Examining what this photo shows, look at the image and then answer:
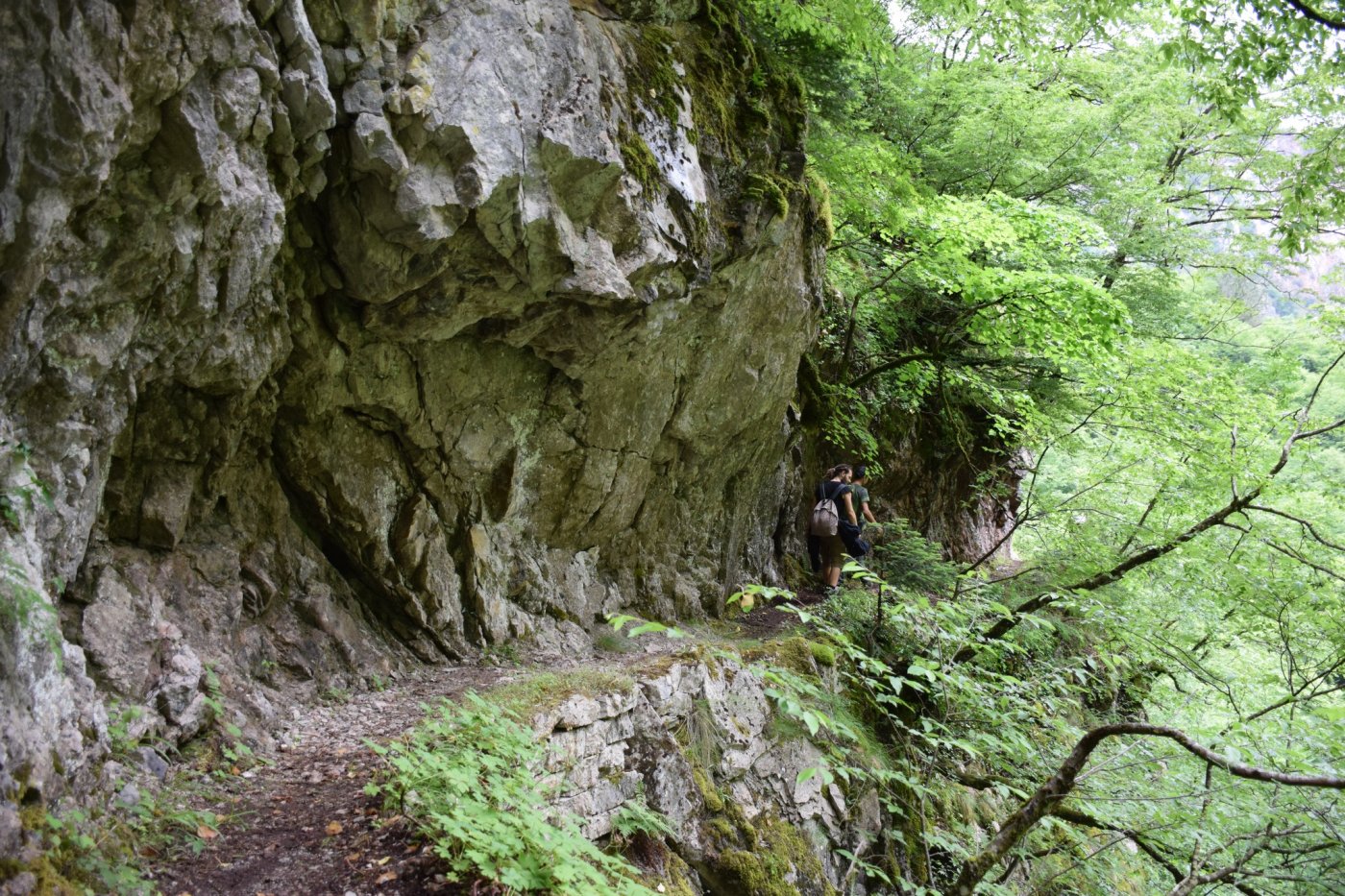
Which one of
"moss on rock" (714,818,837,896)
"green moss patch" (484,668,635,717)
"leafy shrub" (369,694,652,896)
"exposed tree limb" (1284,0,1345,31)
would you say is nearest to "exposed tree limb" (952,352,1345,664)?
"moss on rock" (714,818,837,896)

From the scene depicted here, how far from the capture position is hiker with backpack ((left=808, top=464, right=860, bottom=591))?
11.0m

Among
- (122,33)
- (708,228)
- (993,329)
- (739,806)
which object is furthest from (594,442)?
(993,329)

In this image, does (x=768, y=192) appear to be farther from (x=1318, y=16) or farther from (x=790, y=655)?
(x=790, y=655)

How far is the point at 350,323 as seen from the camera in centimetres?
580

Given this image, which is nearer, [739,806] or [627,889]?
[627,889]

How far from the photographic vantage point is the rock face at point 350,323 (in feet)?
10.7

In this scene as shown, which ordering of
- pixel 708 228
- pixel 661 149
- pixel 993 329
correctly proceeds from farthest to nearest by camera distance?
pixel 993 329, pixel 708 228, pixel 661 149

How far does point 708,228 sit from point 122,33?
4977mm

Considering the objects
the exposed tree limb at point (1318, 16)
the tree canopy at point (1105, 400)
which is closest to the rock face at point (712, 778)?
the tree canopy at point (1105, 400)

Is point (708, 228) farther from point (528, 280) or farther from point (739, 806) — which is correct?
point (739, 806)

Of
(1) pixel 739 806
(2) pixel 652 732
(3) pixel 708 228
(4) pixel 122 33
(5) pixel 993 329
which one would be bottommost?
(1) pixel 739 806

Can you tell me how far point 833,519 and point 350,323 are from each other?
710 cm

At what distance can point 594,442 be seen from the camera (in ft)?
26.8

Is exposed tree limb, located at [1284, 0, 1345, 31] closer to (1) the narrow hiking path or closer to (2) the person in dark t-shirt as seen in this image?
(1) the narrow hiking path
